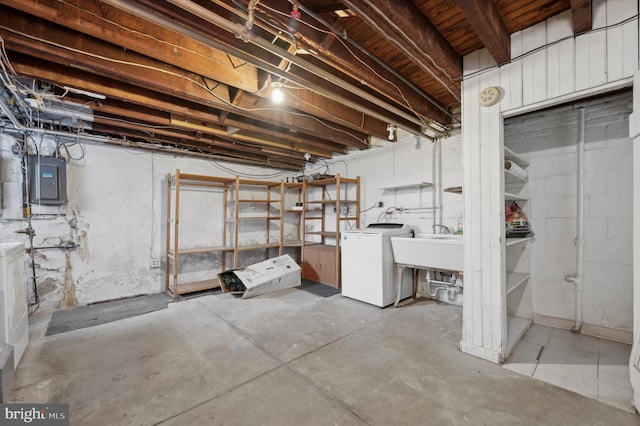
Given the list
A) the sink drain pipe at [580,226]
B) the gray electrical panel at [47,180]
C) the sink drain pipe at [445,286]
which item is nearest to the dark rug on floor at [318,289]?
the sink drain pipe at [445,286]

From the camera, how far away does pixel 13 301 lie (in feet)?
6.70

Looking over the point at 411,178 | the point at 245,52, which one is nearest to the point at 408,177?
the point at 411,178

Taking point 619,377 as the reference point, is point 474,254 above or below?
above

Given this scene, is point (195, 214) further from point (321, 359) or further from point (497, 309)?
point (497, 309)

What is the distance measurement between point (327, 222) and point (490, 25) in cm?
380

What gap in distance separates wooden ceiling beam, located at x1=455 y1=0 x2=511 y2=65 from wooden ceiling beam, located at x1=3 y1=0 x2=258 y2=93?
1605mm

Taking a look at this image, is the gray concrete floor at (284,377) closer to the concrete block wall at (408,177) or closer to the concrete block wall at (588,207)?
the concrete block wall at (588,207)

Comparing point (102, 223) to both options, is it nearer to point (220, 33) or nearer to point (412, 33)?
point (220, 33)

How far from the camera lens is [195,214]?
14.2 feet

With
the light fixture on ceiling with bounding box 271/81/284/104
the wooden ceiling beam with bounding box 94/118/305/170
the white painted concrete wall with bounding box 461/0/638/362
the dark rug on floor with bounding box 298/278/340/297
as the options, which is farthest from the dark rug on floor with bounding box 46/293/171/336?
the white painted concrete wall with bounding box 461/0/638/362

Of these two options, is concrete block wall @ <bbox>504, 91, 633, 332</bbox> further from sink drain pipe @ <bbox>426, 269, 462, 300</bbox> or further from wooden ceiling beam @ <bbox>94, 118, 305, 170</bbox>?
wooden ceiling beam @ <bbox>94, 118, 305, 170</bbox>

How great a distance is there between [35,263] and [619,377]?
570 cm

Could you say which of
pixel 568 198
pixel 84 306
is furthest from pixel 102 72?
pixel 568 198
